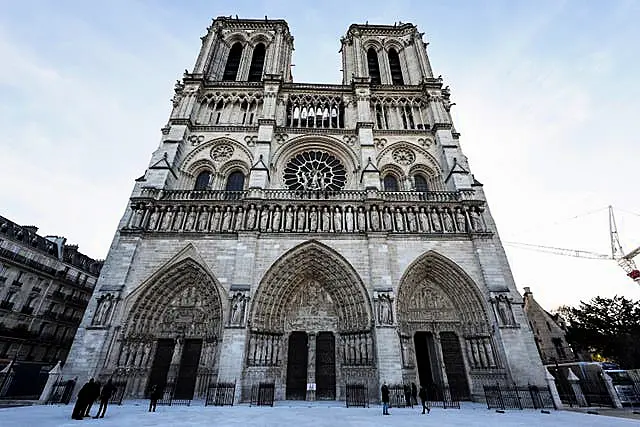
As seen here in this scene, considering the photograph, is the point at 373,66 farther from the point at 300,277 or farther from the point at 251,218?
the point at 300,277

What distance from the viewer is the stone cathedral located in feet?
35.9

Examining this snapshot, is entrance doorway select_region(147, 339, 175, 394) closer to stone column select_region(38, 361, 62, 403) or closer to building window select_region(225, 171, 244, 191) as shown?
stone column select_region(38, 361, 62, 403)

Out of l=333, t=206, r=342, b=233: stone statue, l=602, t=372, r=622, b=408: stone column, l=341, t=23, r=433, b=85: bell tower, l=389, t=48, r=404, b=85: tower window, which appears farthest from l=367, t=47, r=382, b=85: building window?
l=602, t=372, r=622, b=408: stone column

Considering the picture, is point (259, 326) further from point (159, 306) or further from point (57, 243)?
point (57, 243)

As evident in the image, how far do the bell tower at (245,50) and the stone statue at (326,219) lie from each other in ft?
37.4

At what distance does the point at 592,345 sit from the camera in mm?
17547

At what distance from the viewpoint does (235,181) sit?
53.9ft

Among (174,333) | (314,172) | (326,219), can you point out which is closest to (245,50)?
(314,172)

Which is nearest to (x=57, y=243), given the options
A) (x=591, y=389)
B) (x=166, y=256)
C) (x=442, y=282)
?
(x=166, y=256)

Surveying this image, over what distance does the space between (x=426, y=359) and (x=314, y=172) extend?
10853mm

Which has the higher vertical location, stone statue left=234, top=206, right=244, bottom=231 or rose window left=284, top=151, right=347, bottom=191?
rose window left=284, top=151, right=347, bottom=191

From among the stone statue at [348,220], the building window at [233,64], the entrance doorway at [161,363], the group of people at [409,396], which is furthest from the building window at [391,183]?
the building window at [233,64]

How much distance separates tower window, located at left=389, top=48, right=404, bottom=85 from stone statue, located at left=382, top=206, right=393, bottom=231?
41.5 ft

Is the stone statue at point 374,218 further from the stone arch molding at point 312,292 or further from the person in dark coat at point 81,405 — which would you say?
the person in dark coat at point 81,405
